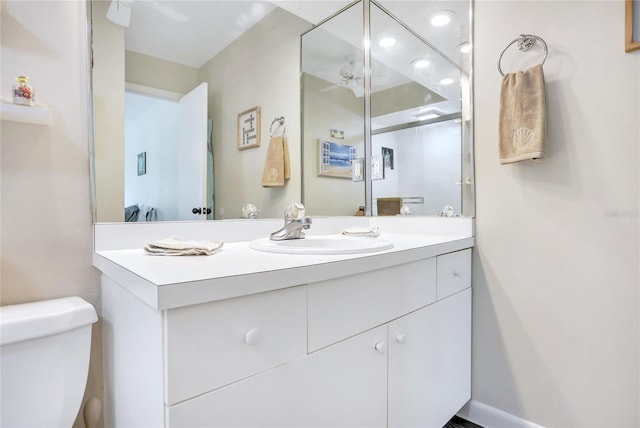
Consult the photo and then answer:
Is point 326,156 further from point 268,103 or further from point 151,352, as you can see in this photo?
point 151,352

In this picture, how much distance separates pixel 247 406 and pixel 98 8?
48.7 inches

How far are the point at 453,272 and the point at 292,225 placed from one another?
27.6 inches

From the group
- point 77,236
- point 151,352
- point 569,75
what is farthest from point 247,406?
point 569,75

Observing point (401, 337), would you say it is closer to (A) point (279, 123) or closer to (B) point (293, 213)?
(B) point (293, 213)

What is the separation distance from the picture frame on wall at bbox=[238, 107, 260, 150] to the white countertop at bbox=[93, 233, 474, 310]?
21.1 inches

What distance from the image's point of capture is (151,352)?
64 centimetres

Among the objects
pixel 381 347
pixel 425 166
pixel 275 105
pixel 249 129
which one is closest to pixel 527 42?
pixel 425 166

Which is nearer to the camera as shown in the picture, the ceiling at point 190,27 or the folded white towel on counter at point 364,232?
the ceiling at point 190,27

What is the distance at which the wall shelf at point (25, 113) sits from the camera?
87 centimetres

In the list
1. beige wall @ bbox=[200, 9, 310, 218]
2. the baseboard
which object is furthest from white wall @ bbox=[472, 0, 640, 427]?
beige wall @ bbox=[200, 9, 310, 218]

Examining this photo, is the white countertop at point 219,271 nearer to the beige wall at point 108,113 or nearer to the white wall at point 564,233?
the beige wall at point 108,113

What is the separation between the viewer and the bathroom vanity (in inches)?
24.3

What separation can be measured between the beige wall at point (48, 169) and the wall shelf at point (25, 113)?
18 millimetres

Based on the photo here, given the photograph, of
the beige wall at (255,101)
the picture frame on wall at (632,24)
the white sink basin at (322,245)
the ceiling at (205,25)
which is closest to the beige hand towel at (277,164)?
the beige wall at (255,101)
